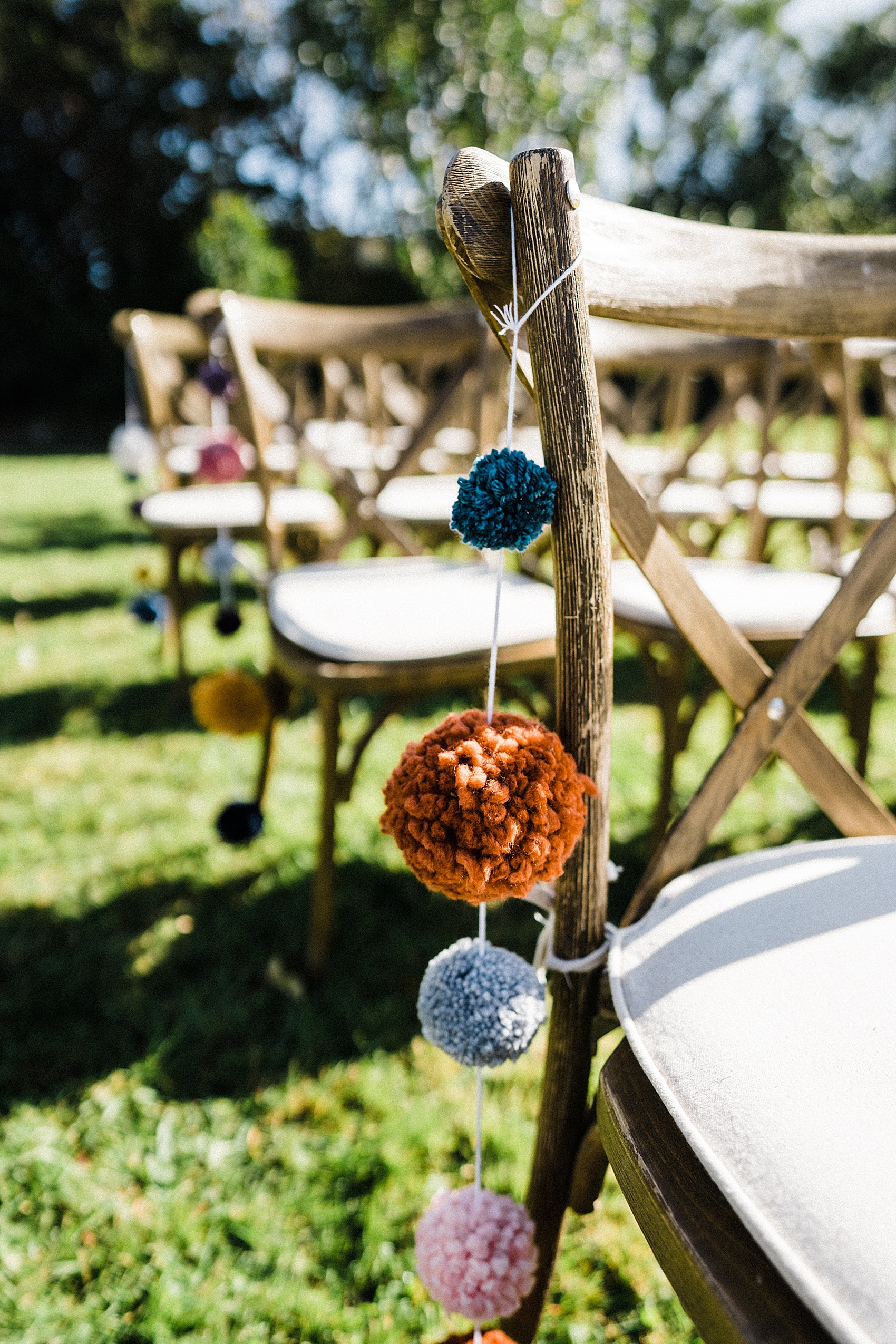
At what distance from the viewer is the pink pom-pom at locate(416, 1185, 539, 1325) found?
2.17 ft

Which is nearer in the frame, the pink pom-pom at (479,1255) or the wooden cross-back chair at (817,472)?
the pink pom-pom at (479,1255)

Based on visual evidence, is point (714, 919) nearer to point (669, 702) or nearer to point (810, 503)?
point (669, 702)

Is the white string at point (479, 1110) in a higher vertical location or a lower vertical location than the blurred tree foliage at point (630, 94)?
lower

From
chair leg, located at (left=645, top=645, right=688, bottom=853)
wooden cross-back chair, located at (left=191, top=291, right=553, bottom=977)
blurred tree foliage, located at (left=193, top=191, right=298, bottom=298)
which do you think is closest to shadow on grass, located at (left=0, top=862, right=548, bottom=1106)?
wooden cross-back chair, located at (left=191, top=291, right=553, bottom=977)

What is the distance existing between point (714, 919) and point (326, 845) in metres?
0.90

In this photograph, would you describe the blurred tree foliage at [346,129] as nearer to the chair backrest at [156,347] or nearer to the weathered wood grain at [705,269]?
the chair backrest at [156,347]

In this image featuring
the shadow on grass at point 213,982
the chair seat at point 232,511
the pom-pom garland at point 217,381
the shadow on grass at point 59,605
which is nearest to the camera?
the shadow on grass at point 213,982

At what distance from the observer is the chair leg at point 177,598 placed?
2412mm

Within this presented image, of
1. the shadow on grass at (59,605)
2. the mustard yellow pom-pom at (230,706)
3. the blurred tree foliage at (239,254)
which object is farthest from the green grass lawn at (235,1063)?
the blurred tree foliage at (239,254)

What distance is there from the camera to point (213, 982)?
4.88 ft

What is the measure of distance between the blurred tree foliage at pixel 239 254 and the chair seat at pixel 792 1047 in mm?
9544

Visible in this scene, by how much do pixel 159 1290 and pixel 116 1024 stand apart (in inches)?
19.4

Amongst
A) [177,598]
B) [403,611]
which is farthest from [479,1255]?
[177,598]

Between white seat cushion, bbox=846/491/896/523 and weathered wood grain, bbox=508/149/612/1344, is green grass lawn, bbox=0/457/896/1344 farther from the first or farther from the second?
white seat cushion, bbox=846/491/896/523
